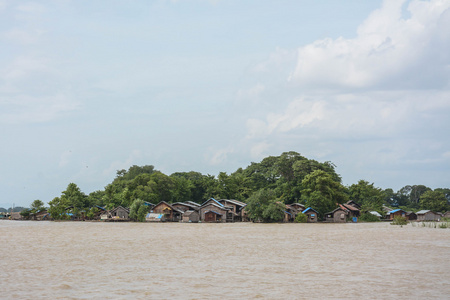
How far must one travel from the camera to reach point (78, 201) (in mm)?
78938

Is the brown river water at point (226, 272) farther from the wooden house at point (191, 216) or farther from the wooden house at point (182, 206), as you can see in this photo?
the wooden house at point (182, 206)

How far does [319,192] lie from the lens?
209ft

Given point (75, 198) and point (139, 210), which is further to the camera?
point (75, 198)

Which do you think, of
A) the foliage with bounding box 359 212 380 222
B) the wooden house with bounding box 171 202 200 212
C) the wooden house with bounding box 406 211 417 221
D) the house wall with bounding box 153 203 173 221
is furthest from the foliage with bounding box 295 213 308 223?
the wooden house with bounding box 406 211 417 221

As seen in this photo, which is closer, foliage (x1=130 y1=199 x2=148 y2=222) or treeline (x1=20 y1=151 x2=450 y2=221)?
treeline (x1=20 y1=151 x2=450 y2=221)

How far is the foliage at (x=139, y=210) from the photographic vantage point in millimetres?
67688

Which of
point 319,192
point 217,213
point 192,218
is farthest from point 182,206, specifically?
point 319,192

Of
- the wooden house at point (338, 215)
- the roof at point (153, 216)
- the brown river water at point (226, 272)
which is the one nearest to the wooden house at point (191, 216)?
the roof at point (153, 216)

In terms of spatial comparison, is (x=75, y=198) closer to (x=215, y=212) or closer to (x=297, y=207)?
(x=215, y=212)

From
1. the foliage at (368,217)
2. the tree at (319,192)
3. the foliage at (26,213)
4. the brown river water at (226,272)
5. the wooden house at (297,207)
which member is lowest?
the brown river water at (226,272)

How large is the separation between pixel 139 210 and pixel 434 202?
188 feet

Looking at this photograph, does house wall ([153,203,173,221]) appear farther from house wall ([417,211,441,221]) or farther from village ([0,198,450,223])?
house wall ([417,211,441,221])

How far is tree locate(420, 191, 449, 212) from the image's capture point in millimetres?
84500

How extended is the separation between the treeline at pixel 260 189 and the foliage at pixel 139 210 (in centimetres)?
284
